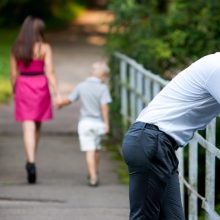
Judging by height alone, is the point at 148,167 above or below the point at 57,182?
above

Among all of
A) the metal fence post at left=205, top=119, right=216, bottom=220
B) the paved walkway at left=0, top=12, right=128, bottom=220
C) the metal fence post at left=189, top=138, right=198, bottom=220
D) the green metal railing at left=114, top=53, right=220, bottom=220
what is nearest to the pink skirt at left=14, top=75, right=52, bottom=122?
the paved walkway at left=0, top=12, right=128, bottom=220

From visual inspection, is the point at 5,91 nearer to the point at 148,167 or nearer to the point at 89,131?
the point at 89,131

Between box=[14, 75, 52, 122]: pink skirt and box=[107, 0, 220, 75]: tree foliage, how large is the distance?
2618mm

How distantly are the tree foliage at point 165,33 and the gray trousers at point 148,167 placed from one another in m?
6.53

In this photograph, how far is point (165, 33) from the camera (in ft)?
41.6

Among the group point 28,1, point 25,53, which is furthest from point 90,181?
point 28,1

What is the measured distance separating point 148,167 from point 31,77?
180 inches

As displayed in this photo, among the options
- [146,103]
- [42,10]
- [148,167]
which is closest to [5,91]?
[146,103]

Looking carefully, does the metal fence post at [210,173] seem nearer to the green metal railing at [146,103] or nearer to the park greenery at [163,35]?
the green metal railing at [146,103]

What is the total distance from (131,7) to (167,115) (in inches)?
314

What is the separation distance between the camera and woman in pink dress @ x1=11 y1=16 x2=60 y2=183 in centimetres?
915

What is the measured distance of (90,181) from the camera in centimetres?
904

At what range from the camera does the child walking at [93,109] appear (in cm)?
890

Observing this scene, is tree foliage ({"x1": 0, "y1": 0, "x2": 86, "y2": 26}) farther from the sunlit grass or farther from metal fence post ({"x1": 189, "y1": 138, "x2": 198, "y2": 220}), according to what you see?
metal fence post ({"x1": 189, "y1": 138, "x2": 198, "y2": 220})
